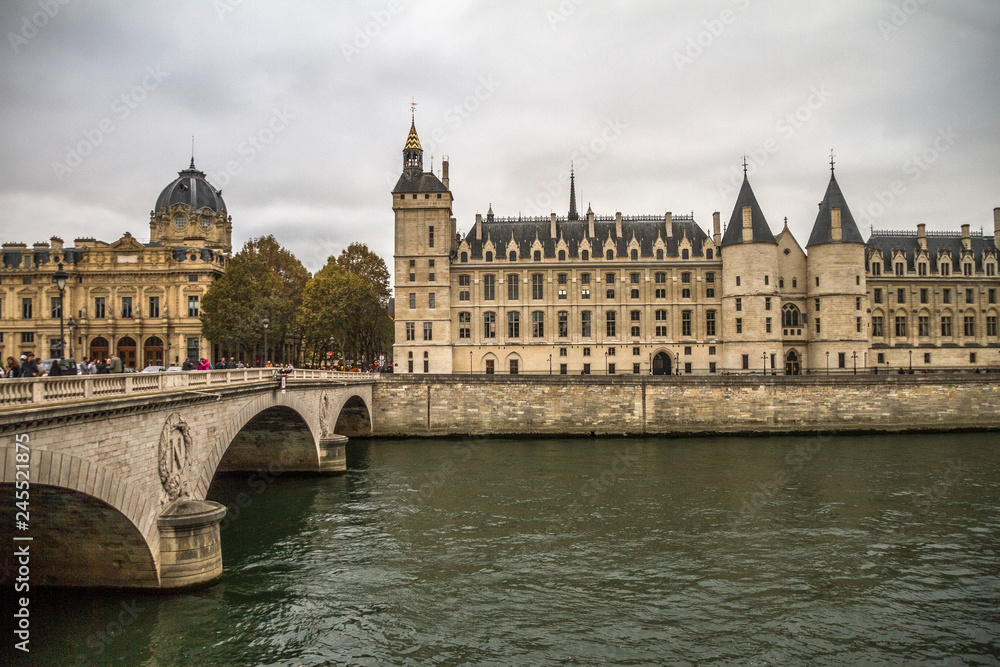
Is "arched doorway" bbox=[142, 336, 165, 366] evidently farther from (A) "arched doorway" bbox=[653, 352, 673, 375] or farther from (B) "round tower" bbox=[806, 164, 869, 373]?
(B) "round tower" bbox=[806, 164, 869, 373]

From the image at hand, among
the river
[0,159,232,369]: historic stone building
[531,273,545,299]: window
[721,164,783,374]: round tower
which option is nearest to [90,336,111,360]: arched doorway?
[0,159,232,369]: historic stone building

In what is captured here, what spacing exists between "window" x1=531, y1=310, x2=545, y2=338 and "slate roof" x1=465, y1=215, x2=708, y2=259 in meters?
6.03

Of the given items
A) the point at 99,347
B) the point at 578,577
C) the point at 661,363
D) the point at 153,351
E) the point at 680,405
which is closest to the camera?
the point at 578,577

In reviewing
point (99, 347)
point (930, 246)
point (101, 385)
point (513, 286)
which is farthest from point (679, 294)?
point (101, 385)

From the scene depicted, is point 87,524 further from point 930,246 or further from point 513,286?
point 930,246

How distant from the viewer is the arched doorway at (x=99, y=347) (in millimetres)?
74812

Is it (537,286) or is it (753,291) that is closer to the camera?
(753,291)

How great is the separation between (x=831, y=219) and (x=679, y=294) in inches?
618

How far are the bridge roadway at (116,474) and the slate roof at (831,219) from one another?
60103 mm

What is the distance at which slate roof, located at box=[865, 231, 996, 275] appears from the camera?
7569 cm

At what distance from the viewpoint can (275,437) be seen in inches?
1433

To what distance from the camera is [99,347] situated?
75.2m

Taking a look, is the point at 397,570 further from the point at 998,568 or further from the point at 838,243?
the point at 838,243

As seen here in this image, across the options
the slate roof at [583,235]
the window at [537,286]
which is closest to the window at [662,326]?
the slate roof at [583,235]
